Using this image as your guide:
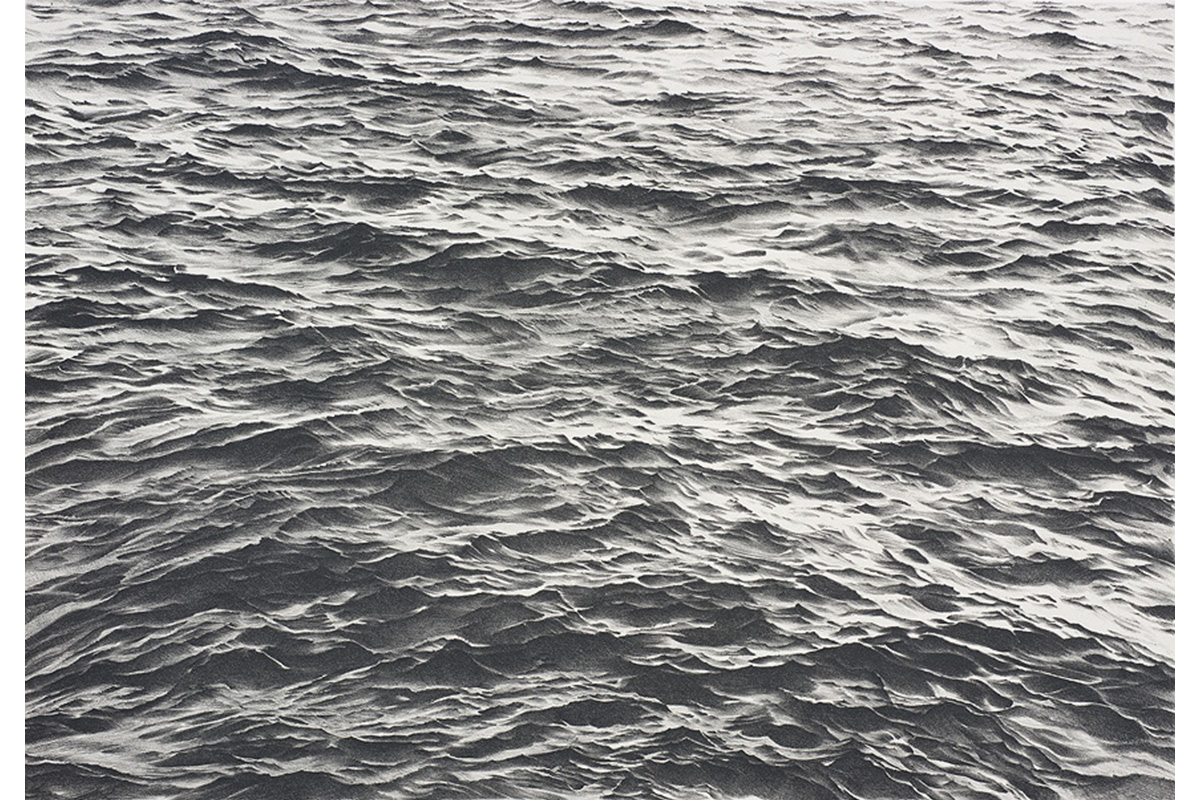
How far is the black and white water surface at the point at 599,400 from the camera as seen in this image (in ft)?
7.78

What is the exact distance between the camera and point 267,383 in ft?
8.02

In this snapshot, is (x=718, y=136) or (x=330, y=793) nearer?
(x=330, y=793)

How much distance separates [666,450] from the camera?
97.2 inches

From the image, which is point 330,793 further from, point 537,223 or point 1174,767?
point 1174,767

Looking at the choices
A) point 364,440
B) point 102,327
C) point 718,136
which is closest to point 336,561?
point 364,440

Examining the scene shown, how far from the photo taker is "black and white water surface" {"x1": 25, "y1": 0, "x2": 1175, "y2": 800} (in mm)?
2371

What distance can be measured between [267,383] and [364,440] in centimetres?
27

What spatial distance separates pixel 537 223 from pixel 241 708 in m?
1.34

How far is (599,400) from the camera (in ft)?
8.13

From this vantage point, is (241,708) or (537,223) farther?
(537,223)

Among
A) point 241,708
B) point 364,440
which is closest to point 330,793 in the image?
point 241,708
